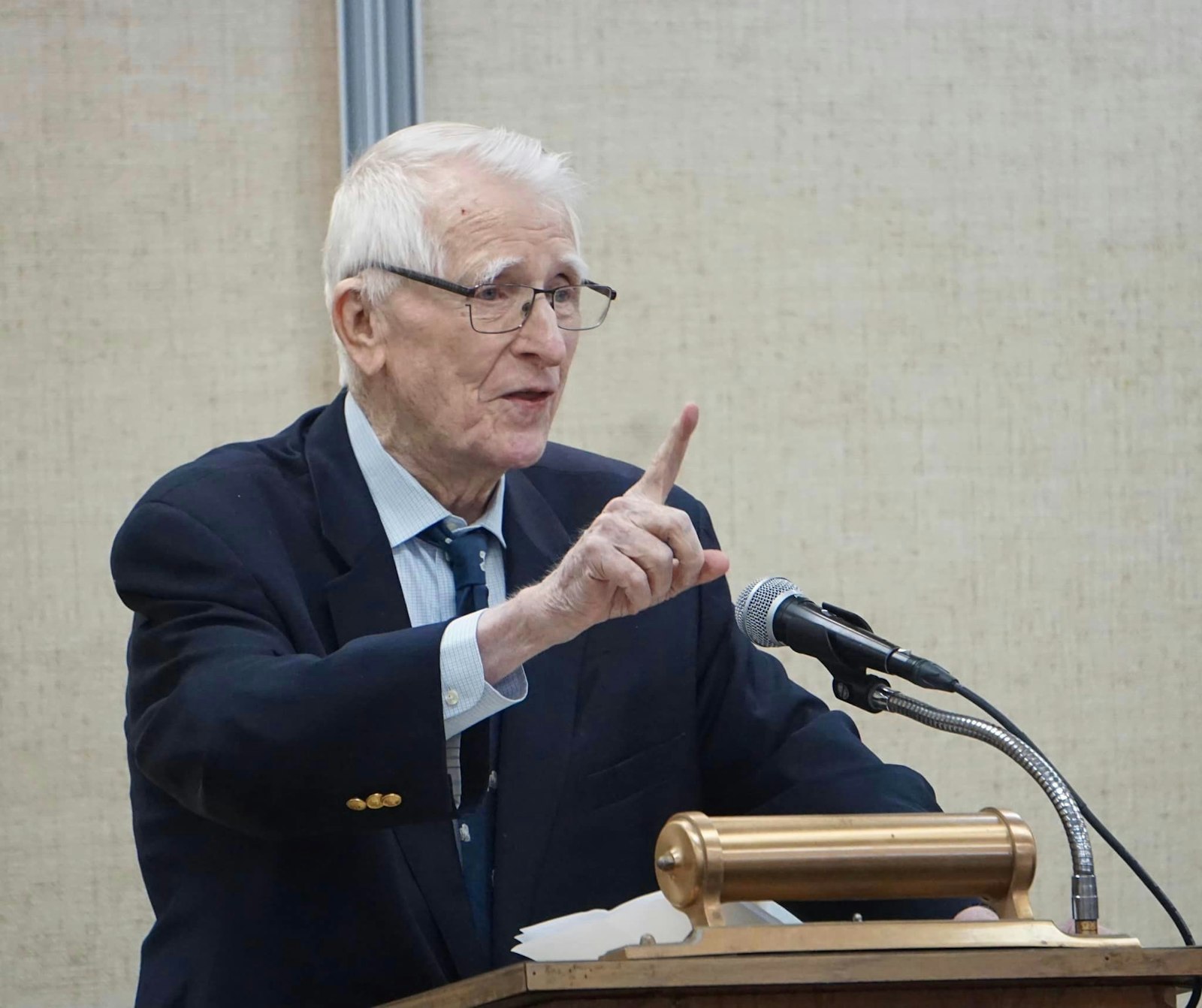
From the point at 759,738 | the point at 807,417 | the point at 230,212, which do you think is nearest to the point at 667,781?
the point at 759,738

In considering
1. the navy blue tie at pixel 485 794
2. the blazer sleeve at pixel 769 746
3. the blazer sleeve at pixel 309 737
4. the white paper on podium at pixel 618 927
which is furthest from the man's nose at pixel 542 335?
the white paper on podium at pixel 618 927

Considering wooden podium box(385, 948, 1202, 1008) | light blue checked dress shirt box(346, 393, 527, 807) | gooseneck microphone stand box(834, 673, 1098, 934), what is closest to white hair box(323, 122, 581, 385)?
→ light blue checked dress shirt box(346, 393, 527, 807)

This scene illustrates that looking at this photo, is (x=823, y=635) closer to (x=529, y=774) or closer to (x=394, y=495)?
(x=529, y=774)

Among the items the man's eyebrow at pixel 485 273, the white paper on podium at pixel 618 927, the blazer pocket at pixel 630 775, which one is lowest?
the white paper on podium at pixel 618 927

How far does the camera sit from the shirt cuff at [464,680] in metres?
1.47

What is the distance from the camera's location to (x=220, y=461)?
185 centimetres

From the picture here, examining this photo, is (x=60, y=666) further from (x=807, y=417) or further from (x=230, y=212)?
(x=807, y=417)

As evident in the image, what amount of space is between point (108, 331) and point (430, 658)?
1.35 meters

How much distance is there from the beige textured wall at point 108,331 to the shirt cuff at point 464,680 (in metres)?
1.21

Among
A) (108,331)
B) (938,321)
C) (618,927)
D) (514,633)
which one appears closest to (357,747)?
(514,633)

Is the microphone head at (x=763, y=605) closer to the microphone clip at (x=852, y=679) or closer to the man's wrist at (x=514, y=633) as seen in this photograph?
the microphone clip at (x=852, y=679)

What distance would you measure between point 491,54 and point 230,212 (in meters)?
0.52

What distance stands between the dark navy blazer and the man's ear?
0.28ft

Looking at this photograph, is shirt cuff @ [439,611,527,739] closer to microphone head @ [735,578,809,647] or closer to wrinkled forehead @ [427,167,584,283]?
microphone head @ [735,578,809,647]
